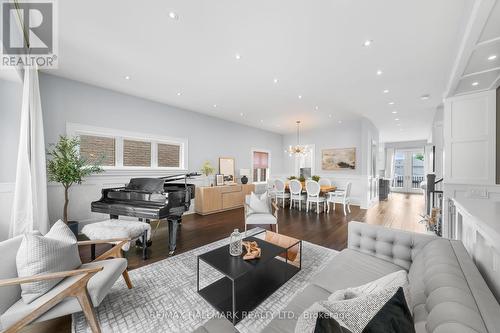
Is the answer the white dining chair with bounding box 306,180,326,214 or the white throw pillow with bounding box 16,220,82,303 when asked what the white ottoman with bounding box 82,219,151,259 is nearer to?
the white throw pillow with bounding box 16,220,82,303

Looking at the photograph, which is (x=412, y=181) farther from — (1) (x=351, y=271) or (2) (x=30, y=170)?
(2) (x=30, y=170)

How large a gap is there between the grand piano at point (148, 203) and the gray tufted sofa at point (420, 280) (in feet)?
6.44

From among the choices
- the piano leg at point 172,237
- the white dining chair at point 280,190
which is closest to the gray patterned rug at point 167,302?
the piano leg at point 172,237

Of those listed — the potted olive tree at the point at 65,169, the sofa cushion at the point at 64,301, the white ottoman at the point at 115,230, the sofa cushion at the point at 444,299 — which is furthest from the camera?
the potted olive tree at the point at 65,169

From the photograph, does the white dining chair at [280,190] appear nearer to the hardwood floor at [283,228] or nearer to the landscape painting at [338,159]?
the hardwood floor at [283,228]

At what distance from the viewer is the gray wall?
11.1 feet

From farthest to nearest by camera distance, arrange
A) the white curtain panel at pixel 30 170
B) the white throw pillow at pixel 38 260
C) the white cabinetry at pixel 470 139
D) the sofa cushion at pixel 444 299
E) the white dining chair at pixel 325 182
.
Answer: the white dining chair at pixel 325 182 < the white cabinetry at pixel 470 139 < the white curtain panel at pixel 30 170 < the white throw pillow at pixel 38 260 < the sofa cushion at pixel 444 299

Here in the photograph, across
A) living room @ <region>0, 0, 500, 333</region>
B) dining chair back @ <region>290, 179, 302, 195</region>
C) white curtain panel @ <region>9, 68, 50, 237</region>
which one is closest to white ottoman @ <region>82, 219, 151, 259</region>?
living room @ <region>0, 0, 500, 333</region>

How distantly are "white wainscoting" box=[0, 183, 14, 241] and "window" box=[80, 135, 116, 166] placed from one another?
1203 mm

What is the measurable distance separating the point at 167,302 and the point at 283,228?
2620mm

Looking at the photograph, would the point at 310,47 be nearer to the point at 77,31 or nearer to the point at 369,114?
the point at 77,31

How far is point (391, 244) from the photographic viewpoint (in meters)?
1.81

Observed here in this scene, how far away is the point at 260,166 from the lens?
786 centimetres

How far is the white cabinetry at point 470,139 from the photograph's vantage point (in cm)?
277
